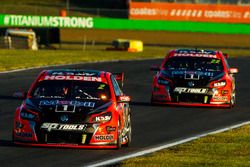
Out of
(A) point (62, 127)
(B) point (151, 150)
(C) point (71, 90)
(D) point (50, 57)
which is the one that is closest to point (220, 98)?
(C) point (71, 90)

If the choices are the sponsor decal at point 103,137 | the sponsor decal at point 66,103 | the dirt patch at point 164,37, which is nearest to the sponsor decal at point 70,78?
the sponsor decal at point 66,103

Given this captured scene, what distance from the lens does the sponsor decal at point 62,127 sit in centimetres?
1486

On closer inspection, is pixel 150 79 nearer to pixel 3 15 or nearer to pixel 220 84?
pixel 220 84

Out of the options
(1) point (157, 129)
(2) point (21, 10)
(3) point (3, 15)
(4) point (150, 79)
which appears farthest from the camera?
(2) point (21, 10)

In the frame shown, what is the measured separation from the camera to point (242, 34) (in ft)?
227

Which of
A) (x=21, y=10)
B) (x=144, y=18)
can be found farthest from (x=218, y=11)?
(x=21, y=10)

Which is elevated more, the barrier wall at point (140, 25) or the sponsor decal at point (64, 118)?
the sponsor decal at point (64, 118)

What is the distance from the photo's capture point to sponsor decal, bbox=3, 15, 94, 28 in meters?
64.8

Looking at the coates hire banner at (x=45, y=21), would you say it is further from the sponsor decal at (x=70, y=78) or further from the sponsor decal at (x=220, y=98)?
the sponsor decal at (x=70, y=78)

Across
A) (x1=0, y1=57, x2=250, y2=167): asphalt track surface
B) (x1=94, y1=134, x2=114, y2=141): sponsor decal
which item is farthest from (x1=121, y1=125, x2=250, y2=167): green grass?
(x1=94, y1=134, x2=114, y2=141): sponsor decal

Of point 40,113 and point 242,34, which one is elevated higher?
point 40,113

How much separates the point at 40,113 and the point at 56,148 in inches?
24.1

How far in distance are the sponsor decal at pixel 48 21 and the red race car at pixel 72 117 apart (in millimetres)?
48948

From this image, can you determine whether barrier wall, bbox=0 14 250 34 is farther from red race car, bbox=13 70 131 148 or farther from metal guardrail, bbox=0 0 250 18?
red race car, bbox=13 70 131 148
